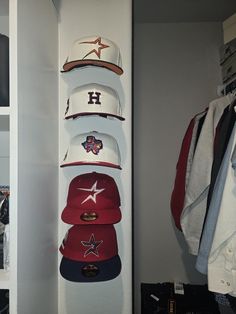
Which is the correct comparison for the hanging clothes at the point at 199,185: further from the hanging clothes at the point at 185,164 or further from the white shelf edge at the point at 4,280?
the white shelf edge at the point at 4,280

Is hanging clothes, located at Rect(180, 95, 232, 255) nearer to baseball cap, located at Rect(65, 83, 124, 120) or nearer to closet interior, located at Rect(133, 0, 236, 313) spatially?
baseball cap, located at Rect(65, 83, 124, 120)

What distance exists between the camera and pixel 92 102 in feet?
2.64

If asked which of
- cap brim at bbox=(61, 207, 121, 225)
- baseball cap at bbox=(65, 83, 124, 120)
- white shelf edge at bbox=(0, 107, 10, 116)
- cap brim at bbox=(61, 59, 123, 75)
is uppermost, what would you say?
cap brim at bbox=(61, 59, 123, 75)

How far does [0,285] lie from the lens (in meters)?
0.58

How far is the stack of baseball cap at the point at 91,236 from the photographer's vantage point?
0.80m

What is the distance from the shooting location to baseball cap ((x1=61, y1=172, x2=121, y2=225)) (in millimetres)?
802

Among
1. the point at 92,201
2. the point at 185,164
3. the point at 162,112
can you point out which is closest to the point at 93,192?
the point at 92,201

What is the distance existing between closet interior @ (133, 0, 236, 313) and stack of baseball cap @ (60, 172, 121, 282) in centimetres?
73

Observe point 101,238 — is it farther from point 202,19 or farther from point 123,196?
point 202,19

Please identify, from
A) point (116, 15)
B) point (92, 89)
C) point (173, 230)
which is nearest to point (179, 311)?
point (173, 230)

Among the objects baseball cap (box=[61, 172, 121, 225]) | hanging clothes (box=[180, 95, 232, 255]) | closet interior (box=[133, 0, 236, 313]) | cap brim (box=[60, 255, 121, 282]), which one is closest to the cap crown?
baseball cap (box=[61, 172, 121, 225])

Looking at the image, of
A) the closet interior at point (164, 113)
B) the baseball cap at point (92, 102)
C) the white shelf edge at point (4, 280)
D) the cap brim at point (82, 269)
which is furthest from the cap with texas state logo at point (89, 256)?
the closet interior at point (164, 113)

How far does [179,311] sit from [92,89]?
3.93 feet

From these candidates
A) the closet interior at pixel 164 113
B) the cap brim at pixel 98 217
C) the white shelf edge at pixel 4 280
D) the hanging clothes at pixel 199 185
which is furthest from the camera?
the closet interior at pixel 164 113
